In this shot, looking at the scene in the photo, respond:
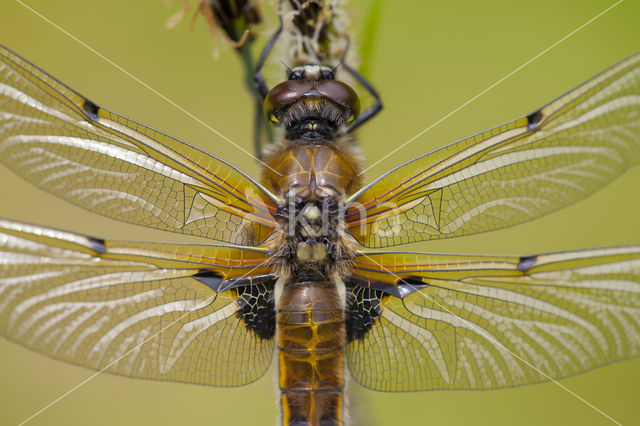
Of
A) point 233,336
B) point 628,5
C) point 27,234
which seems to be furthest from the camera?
point 628,5

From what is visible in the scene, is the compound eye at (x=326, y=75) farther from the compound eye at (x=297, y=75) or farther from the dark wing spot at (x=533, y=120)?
the dark wing spot at (x=533, y=120)

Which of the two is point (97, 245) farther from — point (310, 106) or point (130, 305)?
point (310, 106)

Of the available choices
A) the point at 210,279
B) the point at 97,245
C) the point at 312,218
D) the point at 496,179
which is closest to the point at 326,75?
the point at 312,218

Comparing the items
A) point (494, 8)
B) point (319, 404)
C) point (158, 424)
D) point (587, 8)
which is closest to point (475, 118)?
point (494, 8)

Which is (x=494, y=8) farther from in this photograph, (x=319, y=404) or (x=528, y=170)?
(x=319, y=404)

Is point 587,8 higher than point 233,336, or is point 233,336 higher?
point 587,8

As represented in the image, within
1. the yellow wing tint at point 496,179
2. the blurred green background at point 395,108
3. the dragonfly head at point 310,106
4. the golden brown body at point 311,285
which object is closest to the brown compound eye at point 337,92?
the dragonfly head at point 310,106
